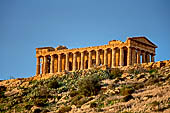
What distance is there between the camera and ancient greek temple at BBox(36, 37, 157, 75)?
2771 inches

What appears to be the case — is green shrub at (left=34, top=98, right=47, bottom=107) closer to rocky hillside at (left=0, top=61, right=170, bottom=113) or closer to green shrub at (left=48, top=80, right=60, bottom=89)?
rocky hillside at (left=0, top=61, right=170, bottom=113)

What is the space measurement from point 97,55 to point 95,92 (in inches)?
914

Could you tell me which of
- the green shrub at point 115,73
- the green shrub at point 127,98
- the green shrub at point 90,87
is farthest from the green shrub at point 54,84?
the green shrub at point 127,98

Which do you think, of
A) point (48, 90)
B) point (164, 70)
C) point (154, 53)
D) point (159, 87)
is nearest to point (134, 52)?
point (154, 53)

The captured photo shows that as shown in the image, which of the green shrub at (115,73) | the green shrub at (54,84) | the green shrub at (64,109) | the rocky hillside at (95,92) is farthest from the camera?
the green shrub at (54,84)

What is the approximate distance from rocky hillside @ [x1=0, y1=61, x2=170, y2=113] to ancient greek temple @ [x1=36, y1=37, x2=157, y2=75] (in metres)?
7.71

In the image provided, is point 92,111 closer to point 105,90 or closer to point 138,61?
point 105,90

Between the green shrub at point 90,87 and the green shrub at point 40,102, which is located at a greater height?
the green shrub at point 90,87

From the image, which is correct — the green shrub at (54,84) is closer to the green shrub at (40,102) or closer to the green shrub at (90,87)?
the green shrub at (40,102)

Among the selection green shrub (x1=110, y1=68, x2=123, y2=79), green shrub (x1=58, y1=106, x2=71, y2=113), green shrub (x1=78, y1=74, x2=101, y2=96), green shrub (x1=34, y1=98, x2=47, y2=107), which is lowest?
green shrub (x1=58, y1=106, x2=71, y2=113)

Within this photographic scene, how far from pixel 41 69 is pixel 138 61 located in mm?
24422

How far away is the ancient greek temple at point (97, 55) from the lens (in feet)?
231

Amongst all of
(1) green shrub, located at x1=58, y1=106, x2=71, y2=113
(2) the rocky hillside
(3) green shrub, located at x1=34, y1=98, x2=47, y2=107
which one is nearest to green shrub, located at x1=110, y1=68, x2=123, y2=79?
(2) the rocky hillside

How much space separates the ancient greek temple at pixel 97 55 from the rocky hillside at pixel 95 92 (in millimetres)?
7712
